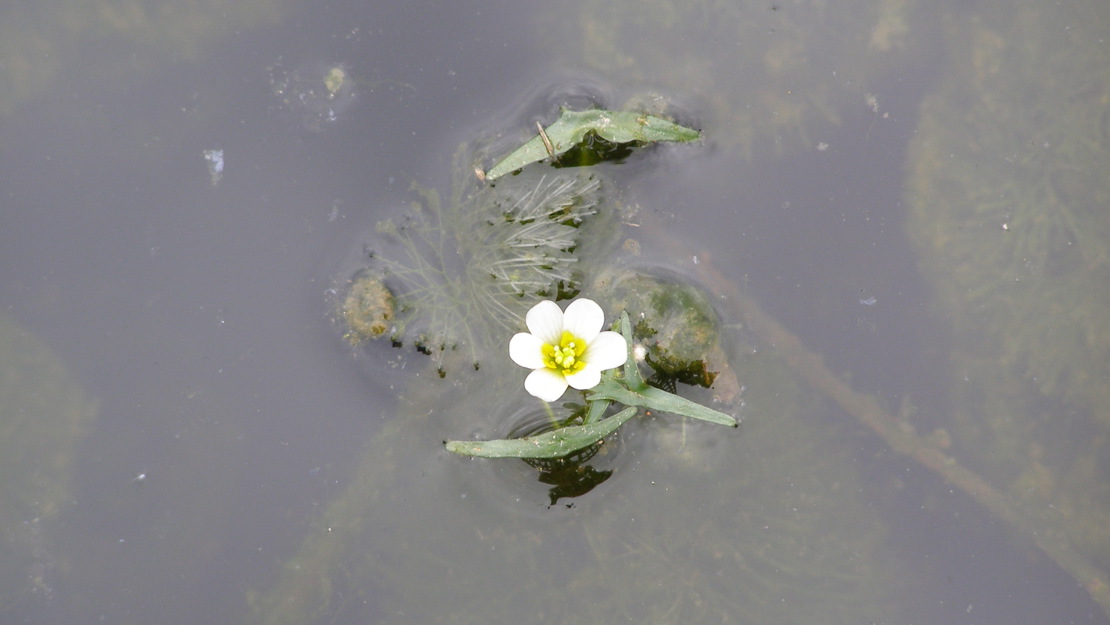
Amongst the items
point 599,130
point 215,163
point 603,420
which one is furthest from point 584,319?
point 215,163

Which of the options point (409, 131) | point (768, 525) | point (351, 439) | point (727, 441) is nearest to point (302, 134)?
point (409, 131)

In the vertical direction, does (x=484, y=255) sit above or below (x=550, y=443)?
above

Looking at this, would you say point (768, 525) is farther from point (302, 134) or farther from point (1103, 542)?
point (302, 134)

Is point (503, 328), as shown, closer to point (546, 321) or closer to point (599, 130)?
point (546, 321)

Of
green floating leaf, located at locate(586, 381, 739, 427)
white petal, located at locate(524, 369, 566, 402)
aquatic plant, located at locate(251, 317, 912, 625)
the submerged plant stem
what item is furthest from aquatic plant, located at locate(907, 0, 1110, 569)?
white petal, located at locate(524, 369, 566, 402)

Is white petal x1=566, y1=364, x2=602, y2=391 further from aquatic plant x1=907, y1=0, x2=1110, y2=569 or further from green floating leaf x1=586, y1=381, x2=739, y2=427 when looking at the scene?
aquatic plant x1=907, y1=0, x2=1110, y2=569

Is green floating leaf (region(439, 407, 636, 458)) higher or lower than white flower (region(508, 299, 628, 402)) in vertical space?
lower
